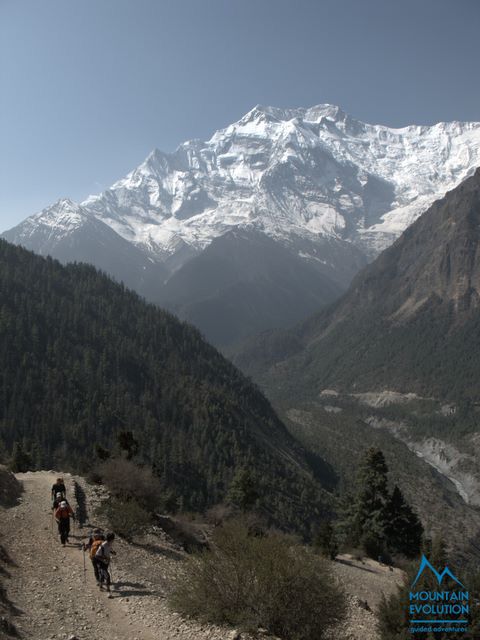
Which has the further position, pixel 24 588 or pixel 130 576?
pixel 130 576

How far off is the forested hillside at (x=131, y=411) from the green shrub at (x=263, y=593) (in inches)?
2832

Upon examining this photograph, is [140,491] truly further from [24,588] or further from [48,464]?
[48,464]

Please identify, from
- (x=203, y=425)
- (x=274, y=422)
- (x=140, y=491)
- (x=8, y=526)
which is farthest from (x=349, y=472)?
(x=8, y=526)

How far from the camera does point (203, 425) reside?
151125 millimetres

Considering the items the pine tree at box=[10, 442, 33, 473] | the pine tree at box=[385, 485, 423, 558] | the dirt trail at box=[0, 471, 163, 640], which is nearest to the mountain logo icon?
the dirt trail at box=[0, 471, 163, 640]

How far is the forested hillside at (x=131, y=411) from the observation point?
386ft

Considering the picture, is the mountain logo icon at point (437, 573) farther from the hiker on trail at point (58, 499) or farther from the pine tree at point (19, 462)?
the pine tree at point (19, 462)

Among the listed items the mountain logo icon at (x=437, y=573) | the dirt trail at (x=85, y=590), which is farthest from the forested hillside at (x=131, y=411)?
the mountain logo icon at (x=437, y=573)

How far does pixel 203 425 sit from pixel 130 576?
12396 centimetres

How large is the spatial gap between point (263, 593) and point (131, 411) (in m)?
128

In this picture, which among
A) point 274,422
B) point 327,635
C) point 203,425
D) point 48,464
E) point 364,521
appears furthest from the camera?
point 274,422

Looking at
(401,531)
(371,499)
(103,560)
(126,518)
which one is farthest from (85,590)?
(401,531)

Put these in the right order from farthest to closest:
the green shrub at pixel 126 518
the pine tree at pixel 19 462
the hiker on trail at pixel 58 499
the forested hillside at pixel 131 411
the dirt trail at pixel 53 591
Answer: the forested hillside at pixel 131 411
the pine tree at pixel 19 462
the green shrub at pixel 126 518
the hiker on trail at pixel 58 499
the dirt trail at pixel 53 591

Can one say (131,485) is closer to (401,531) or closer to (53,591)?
(53,591)
